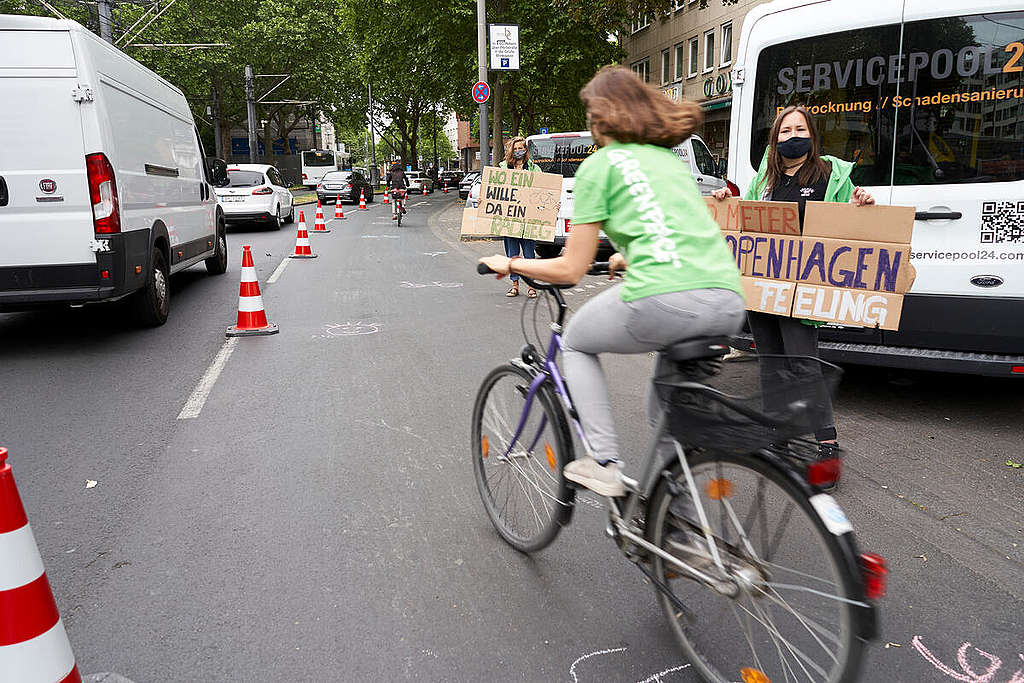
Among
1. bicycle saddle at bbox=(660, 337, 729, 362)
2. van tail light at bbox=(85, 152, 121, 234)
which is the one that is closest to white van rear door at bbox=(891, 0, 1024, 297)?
bicycle saddle at bbox=(660, 337, 729, 362)

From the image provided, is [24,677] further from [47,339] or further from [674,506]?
[47,339]

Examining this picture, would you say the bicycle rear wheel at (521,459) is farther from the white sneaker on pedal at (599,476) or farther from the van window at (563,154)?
the van window at (563,154)

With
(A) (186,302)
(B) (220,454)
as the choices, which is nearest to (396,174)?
(A) (186,302)

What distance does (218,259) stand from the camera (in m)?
12.8

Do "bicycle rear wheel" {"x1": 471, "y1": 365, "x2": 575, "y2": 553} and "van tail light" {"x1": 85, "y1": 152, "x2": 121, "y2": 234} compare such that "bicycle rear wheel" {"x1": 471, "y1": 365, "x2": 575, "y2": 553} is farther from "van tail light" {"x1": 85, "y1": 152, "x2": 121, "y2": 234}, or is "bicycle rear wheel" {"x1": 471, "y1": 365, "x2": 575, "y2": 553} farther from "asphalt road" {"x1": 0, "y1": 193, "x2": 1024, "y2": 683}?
"van tail light" {"x1": 85, "y1": 152, "x2": 121, "y2": 234}

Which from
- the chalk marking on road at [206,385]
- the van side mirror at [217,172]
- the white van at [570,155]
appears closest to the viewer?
the chalk marking on road at [206,385]

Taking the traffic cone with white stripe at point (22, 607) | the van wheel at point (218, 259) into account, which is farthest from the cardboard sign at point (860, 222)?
the van wheel at point (218, 259)

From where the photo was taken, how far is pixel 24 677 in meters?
2.26

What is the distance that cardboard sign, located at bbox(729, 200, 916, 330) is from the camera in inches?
165

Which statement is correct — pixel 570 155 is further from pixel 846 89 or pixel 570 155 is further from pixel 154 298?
pixel 846 89

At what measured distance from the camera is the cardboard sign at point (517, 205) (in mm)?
8594

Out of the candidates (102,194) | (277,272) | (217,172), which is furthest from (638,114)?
(277,272)

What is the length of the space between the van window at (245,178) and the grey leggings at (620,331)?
1999cm

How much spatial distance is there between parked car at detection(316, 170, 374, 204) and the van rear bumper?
31044 millimetres
